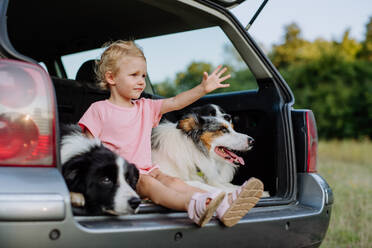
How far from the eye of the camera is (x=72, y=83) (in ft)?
11.4

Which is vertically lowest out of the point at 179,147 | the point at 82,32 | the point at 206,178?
the point at 206,178

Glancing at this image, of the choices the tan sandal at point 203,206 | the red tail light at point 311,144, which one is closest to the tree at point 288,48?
the red tail light at point 311,144

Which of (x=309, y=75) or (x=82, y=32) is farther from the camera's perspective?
(x=309, y=75)

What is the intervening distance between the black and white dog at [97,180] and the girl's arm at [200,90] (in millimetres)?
794

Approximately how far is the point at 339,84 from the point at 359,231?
16489 mm

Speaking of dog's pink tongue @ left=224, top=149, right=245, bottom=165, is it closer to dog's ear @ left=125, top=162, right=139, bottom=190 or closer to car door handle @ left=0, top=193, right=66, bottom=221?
dog's ear @ left=125, top=162, right=139, bottom=190

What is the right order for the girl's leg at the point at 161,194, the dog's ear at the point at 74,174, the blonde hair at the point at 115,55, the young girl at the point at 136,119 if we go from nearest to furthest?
1. the dog's ear at the point at 74,174
2. the girl's leg at the point at 161,194
3. the young girl at the point at 136,119
4. the blonde hair at the point at 115,55

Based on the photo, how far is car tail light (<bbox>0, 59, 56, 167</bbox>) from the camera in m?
1.54

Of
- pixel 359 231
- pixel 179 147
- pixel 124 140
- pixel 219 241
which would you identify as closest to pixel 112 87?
pixel 124 140

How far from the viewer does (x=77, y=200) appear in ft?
5.74

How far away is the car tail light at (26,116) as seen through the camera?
154cm

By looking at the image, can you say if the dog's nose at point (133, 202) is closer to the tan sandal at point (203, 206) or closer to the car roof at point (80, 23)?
the tan sandal at point (203, 206)

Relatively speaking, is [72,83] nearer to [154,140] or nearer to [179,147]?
[154,140]

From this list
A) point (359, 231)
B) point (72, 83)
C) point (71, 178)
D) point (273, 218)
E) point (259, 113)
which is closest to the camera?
point (71, 178)
